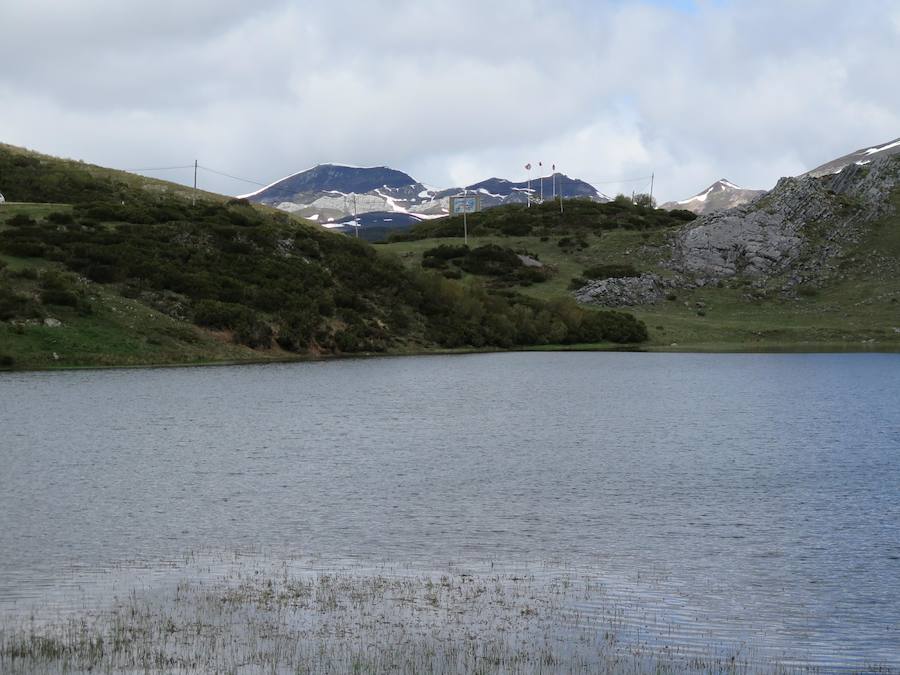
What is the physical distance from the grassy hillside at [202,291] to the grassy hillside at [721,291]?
30.2 ft

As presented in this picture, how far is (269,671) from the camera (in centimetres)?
1491

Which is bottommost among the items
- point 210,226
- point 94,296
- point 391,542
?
point 391,542

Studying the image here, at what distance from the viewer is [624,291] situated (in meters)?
134

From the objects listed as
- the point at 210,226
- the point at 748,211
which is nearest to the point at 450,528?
the point at 210,226

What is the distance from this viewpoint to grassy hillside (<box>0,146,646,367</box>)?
76.2 metres

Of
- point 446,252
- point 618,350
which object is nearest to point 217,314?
point 618,350

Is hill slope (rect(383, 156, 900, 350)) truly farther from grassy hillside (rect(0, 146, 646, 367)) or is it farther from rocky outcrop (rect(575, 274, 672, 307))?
grassy hillside (rect(0, 146, 646, 367))

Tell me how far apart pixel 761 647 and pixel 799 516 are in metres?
11.2

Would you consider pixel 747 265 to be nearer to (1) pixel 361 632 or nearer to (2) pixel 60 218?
(2) pixel 60 218

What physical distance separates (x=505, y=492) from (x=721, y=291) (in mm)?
114110

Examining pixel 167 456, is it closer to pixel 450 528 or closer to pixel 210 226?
pixel 450 528

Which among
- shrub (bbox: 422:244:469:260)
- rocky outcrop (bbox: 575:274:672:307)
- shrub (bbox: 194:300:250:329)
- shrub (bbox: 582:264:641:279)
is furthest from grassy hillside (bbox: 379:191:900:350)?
shrub (bbox: 194:300:250:329)

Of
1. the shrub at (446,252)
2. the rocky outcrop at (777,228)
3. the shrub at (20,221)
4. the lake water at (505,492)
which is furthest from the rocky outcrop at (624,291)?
the lake water at (505,492)

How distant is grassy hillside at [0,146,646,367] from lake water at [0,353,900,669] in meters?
15.9
